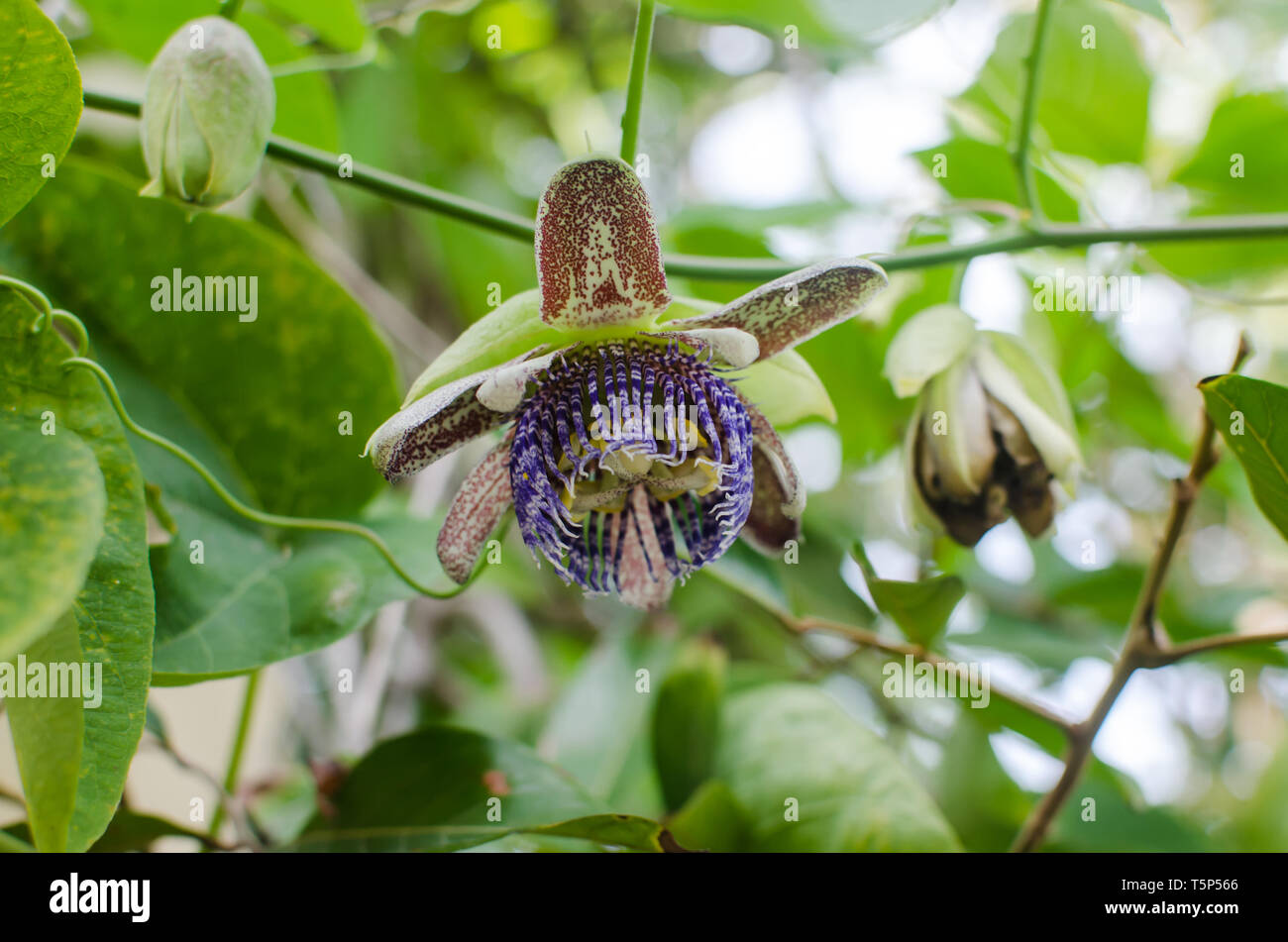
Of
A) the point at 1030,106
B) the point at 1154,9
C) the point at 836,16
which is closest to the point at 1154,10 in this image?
the point at 1154,9

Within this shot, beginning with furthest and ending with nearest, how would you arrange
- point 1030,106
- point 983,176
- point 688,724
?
1. point 983,176
2. point 688,724
3. point 1030,106

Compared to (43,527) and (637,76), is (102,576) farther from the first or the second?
(637,76)

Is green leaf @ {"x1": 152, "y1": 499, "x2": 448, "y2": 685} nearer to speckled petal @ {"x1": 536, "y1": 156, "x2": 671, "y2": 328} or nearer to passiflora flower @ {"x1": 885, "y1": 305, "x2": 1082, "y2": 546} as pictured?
speckled petal @ {"x1": 536, "y1": 156, "x2": 671, "y2": 328}

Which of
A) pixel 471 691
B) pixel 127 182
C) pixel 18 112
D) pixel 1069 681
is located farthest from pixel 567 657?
→ pixel 18 112

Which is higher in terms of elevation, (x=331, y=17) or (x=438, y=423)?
(x=331, y=17)

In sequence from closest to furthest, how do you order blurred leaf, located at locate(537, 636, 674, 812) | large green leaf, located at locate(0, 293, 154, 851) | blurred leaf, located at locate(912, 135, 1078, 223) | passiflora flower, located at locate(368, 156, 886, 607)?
large green leaf, located at locate(0, 293, 154, 851) < passiflora flower, located at locate(368, 156, 886, 607) < blurred leaf, located at locate(912, 135, 1078, 223) < blurred leaf, located at locate(537, 636, 674, 812)

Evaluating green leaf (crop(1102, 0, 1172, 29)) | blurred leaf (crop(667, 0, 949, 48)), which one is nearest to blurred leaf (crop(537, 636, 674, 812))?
blurred leaf (crop(667, 0, 949, 48))
